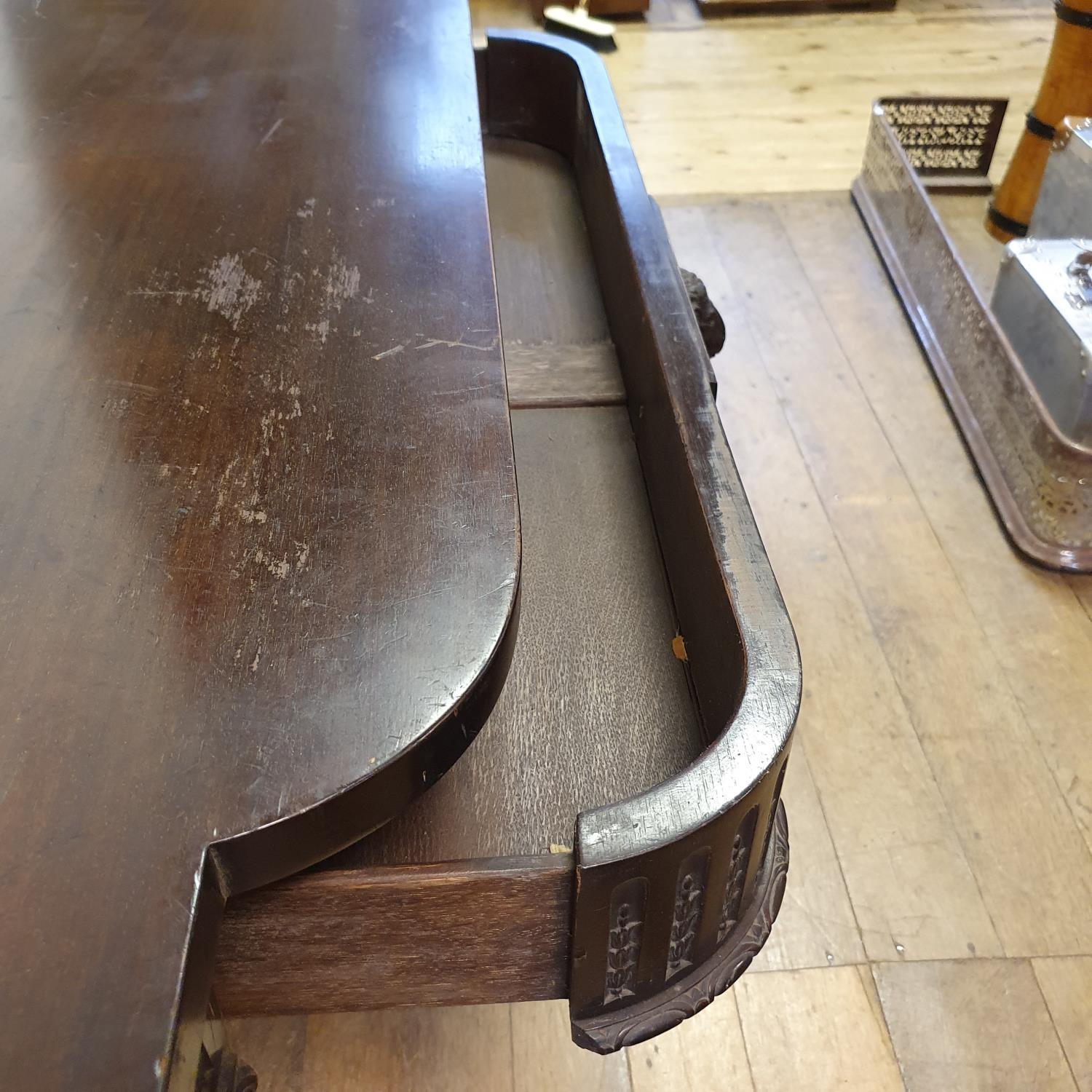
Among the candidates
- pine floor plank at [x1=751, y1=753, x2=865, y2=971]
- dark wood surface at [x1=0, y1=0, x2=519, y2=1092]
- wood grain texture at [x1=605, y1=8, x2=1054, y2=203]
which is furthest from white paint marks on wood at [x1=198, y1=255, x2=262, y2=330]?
wood grain texture at [x1=605, y1=8, x2=1054, y2=203]

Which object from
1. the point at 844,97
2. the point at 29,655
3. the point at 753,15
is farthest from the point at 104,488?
the point at 753,15

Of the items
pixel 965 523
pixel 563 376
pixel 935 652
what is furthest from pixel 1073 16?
pixel 563 376

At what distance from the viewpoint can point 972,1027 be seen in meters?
0.95

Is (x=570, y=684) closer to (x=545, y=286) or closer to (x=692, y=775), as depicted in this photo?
(x=692, y=775)

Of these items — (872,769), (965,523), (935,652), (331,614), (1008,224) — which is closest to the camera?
(331,614)

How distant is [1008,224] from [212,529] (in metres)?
1.91

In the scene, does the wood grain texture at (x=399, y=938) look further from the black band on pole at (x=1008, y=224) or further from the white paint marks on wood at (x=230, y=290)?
the black band on pole at (x=1008, y=224)

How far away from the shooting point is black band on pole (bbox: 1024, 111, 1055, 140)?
1.86 metres

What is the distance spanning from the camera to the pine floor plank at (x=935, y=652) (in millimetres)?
1056

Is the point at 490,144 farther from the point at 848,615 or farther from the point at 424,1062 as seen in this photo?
the point at 424,1062

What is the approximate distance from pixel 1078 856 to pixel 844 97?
7.35ft

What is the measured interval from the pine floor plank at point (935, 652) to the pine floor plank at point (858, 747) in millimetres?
18

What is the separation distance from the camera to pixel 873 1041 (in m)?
0.94

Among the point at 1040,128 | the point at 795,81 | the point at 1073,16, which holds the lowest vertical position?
the point at 795,81
